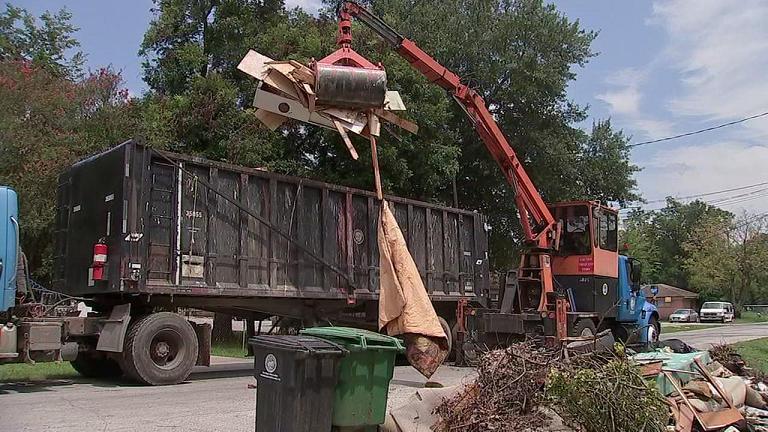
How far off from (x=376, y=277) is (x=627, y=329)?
7197mm

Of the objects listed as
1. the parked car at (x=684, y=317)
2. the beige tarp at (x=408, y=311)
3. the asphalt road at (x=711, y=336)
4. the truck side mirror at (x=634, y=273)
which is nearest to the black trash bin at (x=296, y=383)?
the beige tarp at (x=408, y=311)

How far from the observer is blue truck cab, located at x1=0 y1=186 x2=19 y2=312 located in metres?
9.61

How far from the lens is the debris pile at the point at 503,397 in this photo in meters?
6.53

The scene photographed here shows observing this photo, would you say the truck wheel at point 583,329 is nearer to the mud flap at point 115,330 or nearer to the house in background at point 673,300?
the mud flap at point 115,330

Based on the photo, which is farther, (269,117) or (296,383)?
(269,117)

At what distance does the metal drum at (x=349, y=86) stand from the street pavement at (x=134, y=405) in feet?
13.9

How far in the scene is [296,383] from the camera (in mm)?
5809

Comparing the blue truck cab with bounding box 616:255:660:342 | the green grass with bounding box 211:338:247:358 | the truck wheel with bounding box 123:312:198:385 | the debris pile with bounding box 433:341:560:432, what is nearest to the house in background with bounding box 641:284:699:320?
the blue truck cab with bounding box 616:255:660:342

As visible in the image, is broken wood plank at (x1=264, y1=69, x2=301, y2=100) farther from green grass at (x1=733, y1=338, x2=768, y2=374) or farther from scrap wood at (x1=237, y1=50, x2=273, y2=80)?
green grass at (x1=733, y1=338, x2=768, y2=374)

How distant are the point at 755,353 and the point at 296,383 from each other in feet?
53.9

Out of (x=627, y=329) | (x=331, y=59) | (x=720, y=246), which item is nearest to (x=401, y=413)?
(x=331, y=59)

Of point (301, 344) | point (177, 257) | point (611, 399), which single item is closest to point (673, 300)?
point (177, 257)

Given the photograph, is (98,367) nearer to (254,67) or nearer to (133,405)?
(133,405)

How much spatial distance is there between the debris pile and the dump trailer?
5371mm
